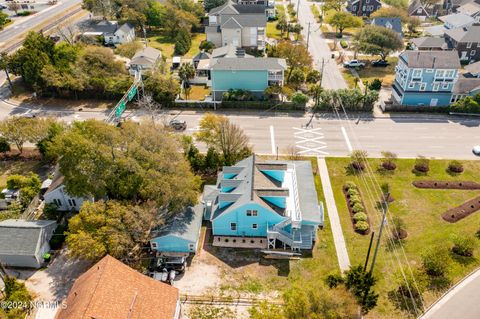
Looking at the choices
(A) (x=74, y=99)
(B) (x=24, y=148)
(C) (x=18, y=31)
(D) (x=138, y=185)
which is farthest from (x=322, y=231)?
(C) (x=18, y=31)

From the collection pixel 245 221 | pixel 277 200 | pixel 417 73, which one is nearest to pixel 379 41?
pixel 417 73

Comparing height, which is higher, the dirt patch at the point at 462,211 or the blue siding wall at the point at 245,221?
the blue siding wall at the point at 245,221

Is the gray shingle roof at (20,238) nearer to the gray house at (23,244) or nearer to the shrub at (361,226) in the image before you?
the gray house at (23,244)

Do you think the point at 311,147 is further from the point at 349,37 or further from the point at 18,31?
the point at 18,31

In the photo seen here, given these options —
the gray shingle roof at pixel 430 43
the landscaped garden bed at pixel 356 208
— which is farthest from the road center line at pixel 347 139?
Result: the gray shingle roof at pixel 430 43

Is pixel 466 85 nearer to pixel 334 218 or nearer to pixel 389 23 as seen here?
pixel 389 23

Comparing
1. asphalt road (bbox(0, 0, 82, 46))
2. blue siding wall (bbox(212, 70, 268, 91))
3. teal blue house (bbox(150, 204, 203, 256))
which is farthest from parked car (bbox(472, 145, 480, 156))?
asphalt road (bbox(0, 0, 82, 46))
